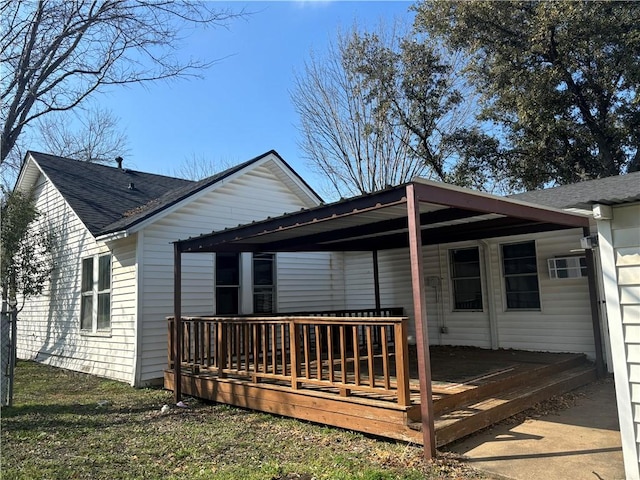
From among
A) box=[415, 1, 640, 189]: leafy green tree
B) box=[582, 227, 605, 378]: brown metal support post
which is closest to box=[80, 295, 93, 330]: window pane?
box=[582, 227, 605, 378]: brown metal support post

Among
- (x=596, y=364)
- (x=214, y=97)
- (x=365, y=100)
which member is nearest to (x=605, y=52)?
(x=365, y=100)

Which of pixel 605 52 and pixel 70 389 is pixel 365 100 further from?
pixel 70 389

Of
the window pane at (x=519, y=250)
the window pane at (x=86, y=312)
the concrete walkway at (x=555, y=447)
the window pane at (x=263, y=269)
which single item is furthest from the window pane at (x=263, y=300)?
the concrete walkway at (x=555, y=447)

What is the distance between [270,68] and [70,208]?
6.10 metres

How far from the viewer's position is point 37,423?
5875mm

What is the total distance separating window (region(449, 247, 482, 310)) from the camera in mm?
9039

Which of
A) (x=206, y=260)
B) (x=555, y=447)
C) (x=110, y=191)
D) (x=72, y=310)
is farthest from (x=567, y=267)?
(x=72, y=310)

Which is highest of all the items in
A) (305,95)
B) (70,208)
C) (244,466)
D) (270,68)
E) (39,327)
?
(305,95)

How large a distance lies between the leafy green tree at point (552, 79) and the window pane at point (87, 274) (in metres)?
12.3

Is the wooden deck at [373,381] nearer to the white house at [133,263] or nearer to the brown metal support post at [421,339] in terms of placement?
the brown metal support post at [421,339]

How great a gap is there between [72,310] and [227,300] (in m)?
3.87

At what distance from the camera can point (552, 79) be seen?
13.4 meters

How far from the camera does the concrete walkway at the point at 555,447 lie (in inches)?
145

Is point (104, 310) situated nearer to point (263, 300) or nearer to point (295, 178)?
point (263, 300)
